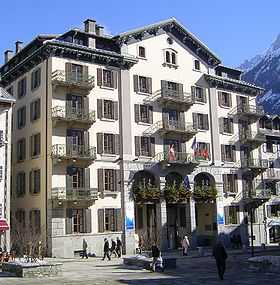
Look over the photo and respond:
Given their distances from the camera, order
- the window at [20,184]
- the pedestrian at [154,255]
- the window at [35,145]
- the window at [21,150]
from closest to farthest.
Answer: the pedestrian at [154,255], the window at [35,145], the window at [20,184], the window at [21,150]

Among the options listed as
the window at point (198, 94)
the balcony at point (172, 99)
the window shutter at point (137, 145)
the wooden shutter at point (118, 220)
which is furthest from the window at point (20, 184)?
the window at point (198, 94)

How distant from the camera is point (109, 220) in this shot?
46.5 metres

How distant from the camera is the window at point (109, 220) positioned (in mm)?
45719

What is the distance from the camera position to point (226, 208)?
55219mm

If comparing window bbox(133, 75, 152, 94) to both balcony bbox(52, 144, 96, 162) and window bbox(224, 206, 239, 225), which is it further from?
window bbox(224, 206, 239, 225)

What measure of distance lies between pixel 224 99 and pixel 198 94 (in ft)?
13.6

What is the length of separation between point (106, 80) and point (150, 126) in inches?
259

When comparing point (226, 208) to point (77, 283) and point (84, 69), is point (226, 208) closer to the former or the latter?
point (84, 69)

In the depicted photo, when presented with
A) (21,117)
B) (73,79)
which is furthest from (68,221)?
(73,79)

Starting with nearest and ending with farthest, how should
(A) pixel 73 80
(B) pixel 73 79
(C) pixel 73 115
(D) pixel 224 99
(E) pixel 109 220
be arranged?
(C) pixel 73 115
(A) pixel 73 80
(B) pixel 73 79
(E) pixel 109 220
(D) pixel 224 99

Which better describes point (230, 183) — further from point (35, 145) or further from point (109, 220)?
point (35, 145)

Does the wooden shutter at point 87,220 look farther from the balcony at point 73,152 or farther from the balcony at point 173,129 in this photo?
the balcony at point 173,129

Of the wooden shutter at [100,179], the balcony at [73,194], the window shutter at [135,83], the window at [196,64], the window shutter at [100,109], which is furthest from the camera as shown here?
the window at [196,64]

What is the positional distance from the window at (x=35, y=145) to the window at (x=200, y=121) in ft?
57.7
